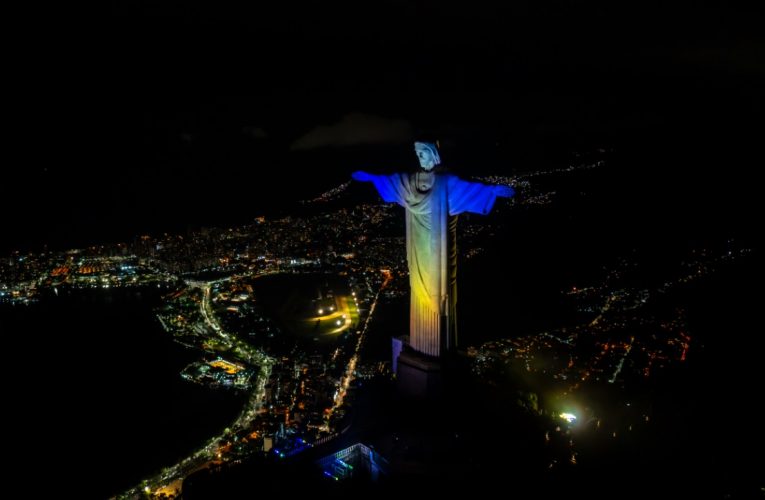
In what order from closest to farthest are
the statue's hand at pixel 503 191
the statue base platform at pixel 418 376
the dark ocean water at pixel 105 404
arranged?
the statue's hand at pixel 503 191 < the statue base platform at pixel 418 376 < the dark ocean water at pixel 105 404

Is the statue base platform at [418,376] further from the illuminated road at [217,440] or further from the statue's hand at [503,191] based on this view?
the illuminated road at [217,440]

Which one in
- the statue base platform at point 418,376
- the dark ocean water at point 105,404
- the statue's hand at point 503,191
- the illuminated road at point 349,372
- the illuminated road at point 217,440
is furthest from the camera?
the illuminated road at point 349,372

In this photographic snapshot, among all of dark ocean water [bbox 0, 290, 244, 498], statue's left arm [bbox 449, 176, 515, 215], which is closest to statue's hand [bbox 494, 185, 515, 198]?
statue's left arm [bbox 449, 176, 515, 215]

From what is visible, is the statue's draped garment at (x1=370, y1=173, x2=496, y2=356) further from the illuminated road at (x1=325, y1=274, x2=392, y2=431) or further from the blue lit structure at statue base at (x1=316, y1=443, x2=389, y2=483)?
the illuminated road at (x1=325, y1=274, x2=392, y2=431)

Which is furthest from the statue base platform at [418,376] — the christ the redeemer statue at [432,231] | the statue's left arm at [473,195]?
the statue's left arm at [473,195]

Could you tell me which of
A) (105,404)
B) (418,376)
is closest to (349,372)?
(105,404)

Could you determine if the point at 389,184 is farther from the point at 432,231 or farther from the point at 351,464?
the point at 351,464

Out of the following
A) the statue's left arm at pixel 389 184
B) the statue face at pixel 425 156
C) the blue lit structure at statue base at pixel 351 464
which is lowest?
the blue lit structure at statue base at pixel 351 464
